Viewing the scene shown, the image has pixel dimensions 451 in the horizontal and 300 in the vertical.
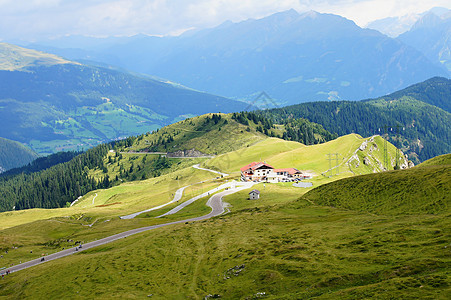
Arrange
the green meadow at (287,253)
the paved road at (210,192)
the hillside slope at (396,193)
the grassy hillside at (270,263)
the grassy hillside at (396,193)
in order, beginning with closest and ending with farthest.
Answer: the grassy hillside at (270,263), the green meadow at (287,253), the hillside slope at (396,193), the grassy hillside at (396,193), the paved road at (210,192)

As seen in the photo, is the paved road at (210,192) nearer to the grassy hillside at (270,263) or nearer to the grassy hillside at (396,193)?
the grassy hillside at (270,263)

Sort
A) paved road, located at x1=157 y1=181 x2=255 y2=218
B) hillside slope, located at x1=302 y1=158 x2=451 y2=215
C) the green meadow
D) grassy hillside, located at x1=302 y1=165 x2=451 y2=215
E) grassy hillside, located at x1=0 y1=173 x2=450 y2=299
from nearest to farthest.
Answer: grassy hillside, located at x1=0 y1=173 x2=450 y2=299
the green meadow
hillside slope, located at x1=302 y1=158 x2=451 y2=215
grassy hillside, located at x1=302 y1=165 x2=451 y2=215
paved road, located at x1=157 y1=181 x2=255 y2=218

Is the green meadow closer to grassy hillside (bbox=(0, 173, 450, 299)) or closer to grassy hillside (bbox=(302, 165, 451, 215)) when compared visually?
grassy hillside (bbox=(0, 173, 450, 299))

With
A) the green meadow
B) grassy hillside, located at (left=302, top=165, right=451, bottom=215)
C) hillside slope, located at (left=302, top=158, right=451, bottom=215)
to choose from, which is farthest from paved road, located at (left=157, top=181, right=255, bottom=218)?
grassy hillside, located at (left=302, top=165, right=451, bottom=215)

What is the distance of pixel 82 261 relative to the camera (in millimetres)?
82812

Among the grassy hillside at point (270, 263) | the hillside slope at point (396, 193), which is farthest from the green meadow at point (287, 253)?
the hillside slope at point (396, 193)

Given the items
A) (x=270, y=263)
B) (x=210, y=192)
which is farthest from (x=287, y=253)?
(x=210, y=192)

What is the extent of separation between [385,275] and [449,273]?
24.2 ft

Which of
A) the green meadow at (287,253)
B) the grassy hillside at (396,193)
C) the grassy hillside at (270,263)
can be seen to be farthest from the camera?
the grassy hillside at (396,193)

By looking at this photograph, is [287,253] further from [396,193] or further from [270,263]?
[396,193]

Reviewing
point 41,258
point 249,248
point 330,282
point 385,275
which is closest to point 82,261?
point 41,258

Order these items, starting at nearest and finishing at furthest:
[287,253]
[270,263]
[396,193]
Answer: [270,263] → [287,253] → [396,193]

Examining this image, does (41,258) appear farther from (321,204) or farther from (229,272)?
(321,204)

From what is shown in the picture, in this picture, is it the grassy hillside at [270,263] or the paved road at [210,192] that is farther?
the paved road at [210,192]
